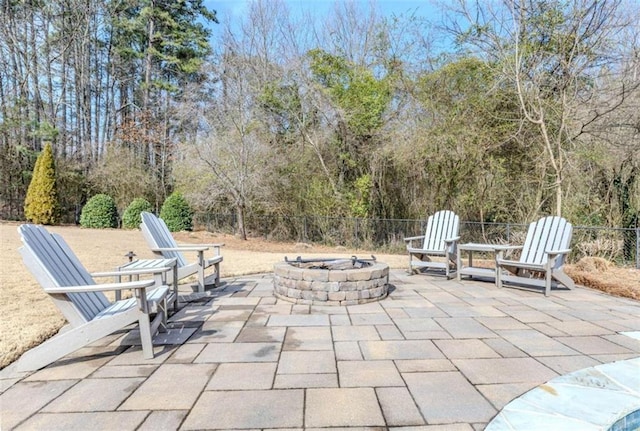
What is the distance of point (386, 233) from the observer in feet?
30.0

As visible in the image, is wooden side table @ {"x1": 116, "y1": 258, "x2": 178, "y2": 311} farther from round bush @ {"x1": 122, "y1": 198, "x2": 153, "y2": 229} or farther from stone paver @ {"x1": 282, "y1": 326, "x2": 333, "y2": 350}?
round bush @ {"x1": 122, "y1": 198, "x2": 153, "y2": 229}

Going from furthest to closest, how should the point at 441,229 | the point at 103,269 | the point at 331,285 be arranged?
the point at 441,229, the point at 103,269, the point at 331,285

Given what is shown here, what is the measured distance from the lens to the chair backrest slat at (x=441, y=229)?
538 cm

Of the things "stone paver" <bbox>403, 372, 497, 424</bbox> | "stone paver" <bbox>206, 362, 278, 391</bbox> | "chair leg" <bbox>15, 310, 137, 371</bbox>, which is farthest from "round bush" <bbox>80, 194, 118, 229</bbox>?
"stone paver" <bbox>403, 372, 497, 424</bbox>

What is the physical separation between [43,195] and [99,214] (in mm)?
1877

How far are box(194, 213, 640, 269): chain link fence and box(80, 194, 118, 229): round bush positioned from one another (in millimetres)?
2731

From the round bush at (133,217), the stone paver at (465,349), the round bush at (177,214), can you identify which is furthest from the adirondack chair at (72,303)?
the round bush at (133,217)

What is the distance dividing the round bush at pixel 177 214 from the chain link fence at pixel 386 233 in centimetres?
80

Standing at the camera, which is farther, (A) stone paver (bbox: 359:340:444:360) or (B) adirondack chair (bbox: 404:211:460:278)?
(B) adirondack chair (bbox: 404:211:460:278)

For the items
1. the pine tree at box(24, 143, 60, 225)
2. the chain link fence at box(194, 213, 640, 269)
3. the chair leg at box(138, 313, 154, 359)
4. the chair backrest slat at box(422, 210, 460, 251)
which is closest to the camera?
the chair leg at box(138, 313, 154, 359)

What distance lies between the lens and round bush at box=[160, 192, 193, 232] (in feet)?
35.9

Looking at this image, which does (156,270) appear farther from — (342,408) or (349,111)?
(349,111)

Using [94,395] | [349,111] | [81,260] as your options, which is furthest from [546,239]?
[81,260]

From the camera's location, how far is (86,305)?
7.79 ft
